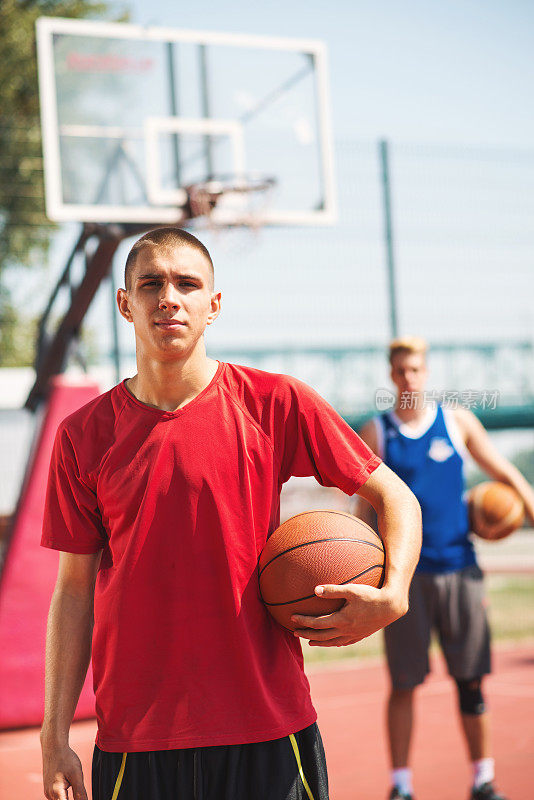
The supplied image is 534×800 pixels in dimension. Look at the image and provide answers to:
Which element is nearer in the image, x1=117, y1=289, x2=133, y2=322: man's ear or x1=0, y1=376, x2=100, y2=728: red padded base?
x1=117, y1=289, x2=133, y2=322: man's ear

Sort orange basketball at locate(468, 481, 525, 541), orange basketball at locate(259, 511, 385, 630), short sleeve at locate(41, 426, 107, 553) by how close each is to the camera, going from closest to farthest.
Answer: orange basketball at locate(259, 511, 385, 630) → short sleeve at locate(41, 426, 107, 553) → orange basketball at locate(468, 481, 525, 541)

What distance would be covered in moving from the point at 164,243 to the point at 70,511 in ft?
2.31

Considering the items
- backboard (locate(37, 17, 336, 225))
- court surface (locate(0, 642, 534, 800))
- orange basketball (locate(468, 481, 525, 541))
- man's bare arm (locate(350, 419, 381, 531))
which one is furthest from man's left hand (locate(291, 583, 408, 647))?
backboard (locate(37, 17, 336, 225))

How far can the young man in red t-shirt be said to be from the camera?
225 cm

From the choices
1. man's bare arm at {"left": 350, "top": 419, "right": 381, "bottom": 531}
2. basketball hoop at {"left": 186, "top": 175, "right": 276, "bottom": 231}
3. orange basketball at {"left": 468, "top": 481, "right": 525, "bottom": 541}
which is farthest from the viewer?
basketball hoop at {"left": 186, "top": 175, "right": 276, "bottom": 231}

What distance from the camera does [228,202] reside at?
30.3 ft

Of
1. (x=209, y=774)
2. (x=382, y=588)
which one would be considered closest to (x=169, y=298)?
(x=382, y=588)

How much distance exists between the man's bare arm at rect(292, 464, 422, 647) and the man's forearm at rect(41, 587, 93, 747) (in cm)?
57

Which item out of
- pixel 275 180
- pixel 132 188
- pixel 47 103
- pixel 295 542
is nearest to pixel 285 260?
pixel 275 180

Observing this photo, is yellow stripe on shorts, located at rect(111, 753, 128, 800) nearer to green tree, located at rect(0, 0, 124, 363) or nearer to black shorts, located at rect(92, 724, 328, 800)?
black shorts, located at rect(92, 724, 328, 800)

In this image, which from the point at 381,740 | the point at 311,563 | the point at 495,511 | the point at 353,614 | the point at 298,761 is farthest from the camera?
the point at 381,740

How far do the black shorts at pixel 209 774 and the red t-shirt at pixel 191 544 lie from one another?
4 centimetres

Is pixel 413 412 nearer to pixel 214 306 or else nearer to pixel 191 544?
pixel 214 306

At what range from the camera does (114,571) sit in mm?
2338
